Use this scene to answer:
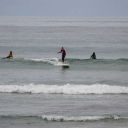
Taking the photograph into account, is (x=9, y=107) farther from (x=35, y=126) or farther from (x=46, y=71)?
(x=46, y=71)

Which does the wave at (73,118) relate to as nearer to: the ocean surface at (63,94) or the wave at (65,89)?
the ocean surface at (63,94)

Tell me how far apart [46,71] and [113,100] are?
42.1 ft

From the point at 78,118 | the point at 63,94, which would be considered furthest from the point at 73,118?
the point at 63,94

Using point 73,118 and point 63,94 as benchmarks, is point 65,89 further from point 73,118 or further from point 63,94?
point 73,118

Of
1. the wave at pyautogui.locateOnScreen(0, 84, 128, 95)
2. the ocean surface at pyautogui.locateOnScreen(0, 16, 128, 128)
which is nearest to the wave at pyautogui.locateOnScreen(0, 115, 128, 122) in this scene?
the ocean surface at pyautogui.locateOnScreen(0, 16, 128, 128)

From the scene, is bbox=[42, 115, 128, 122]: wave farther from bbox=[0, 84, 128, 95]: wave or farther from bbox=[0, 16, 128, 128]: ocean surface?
bbox=[0, 84, 128, 95]: wave

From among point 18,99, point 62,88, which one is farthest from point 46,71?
point 18,99

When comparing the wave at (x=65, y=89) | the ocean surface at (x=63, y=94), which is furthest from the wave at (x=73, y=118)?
the wave at (x=65, y=89)

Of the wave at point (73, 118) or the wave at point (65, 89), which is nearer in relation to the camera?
the wave at point (73, 118)

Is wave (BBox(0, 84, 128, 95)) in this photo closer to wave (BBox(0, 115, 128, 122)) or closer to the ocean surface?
the ocean surface

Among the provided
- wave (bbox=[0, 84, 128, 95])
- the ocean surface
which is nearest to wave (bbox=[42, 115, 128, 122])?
the ocean surface

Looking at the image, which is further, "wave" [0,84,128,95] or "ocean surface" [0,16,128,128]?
"wave" [0,84,128,95]

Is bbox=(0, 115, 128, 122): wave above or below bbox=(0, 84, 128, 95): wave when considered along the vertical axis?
below

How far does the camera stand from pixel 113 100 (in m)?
21.5
